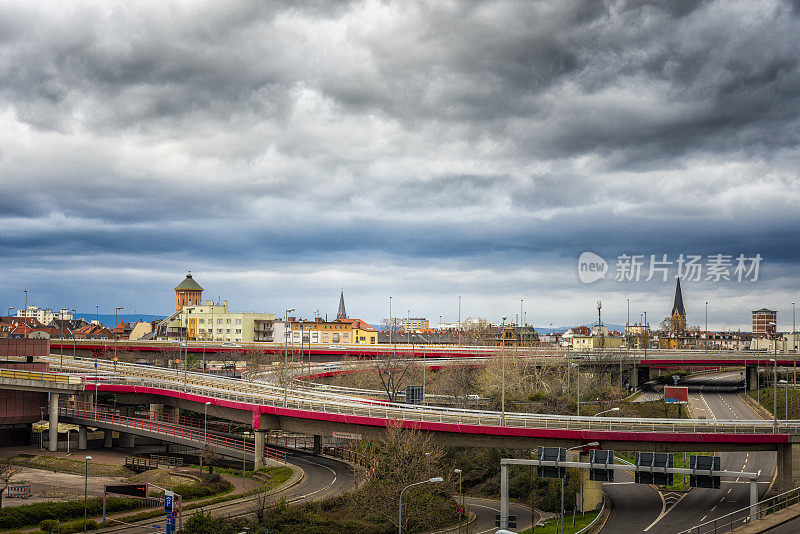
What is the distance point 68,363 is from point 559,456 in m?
89.5

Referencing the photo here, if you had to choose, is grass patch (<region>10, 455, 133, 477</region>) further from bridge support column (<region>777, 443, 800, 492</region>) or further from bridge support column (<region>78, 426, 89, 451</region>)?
bridge support column (<region>777, 443, 800, 492</region>)

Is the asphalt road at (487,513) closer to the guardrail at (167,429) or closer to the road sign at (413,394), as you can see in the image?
the road sign at (413,394)

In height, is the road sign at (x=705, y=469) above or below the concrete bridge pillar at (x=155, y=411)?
above

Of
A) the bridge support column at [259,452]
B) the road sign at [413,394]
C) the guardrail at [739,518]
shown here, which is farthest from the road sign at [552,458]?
the road sign at [413,394]

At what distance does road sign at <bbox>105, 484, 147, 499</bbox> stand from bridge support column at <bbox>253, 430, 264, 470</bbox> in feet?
61.2

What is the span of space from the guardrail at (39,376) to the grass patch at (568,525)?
193 ft

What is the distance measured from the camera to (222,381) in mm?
100562

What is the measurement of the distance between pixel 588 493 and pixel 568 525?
6.28m

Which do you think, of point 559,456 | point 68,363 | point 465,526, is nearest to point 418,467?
point 465,526

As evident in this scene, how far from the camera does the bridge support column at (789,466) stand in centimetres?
6372

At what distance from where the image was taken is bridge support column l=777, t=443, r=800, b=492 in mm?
63719

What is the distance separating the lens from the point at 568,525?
2325 inches

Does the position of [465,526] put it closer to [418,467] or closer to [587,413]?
[418,467]

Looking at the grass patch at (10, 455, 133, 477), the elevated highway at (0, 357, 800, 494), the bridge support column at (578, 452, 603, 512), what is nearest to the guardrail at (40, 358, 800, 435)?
the elevated highway at (0, 357, 800, 494)
